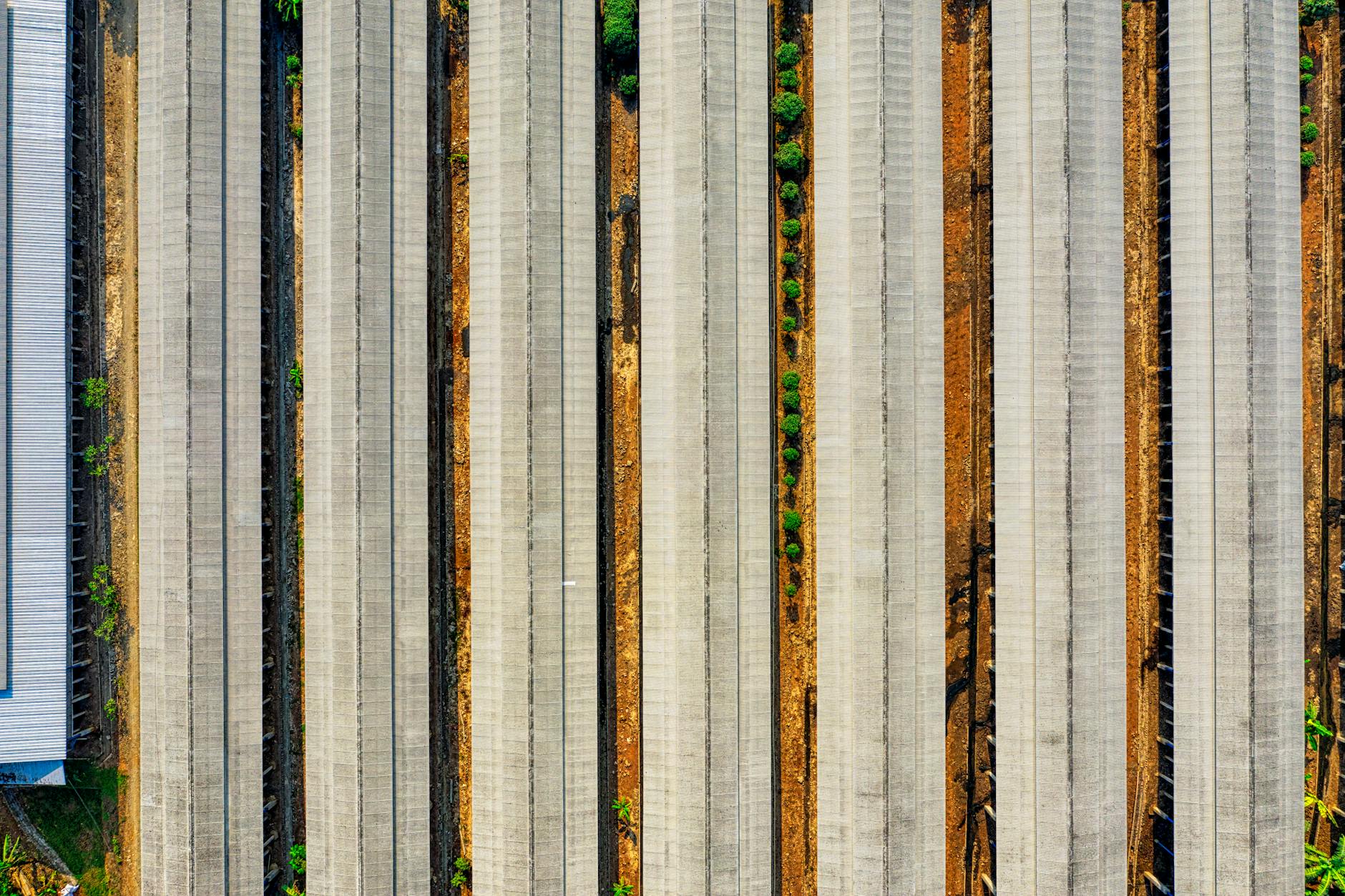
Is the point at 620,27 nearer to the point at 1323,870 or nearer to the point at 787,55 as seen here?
the point at 787,55

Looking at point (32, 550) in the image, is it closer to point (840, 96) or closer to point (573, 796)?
point (573, 796)

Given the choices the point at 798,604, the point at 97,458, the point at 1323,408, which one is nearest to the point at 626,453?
the point at 798,604

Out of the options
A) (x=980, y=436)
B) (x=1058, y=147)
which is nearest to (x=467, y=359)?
(x=980, y=436)

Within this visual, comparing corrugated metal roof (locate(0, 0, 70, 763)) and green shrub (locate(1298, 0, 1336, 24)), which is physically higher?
green shrub (locate(1298, 0, 1336, 24))

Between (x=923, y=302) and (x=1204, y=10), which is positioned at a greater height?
(x=1204, y=10)

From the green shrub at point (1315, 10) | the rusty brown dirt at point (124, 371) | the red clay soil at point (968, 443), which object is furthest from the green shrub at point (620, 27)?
the green shrub at point (1315, 10)

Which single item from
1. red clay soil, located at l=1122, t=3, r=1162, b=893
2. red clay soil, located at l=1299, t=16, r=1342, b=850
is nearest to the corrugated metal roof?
red clay soil, located at l=1122, t=3, r=1162, b=893

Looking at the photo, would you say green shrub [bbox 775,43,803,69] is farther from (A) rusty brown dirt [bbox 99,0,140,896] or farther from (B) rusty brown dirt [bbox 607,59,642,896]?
(A) rusty brown dirt [bbox 99,0,140,896]
